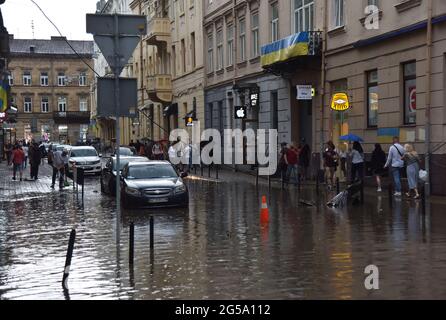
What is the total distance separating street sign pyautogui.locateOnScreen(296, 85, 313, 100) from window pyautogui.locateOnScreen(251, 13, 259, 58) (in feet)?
27.9

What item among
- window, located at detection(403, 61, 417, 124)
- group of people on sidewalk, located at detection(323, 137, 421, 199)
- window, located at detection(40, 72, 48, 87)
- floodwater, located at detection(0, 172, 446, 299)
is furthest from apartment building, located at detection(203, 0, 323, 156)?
window, located at detection(40, 72, 48, 87)

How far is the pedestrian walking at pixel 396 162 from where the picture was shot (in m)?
22.4

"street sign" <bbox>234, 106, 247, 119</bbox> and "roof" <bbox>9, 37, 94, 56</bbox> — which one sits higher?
"roof" <bbox>9, 37, 94, 56</bbox>

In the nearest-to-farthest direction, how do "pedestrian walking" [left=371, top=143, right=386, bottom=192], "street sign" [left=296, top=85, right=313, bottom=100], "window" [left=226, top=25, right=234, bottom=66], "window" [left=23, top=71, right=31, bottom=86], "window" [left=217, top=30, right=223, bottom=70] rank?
"pedestrian walking" [left=371, top=143, right=386, bottom=192] < "street sign" [left=296, top=85, right=313, bottom=100] < "window" [left=226, top=25, right=234, bottom=66] < "window" [left=217, top=30, right=223, bottom=70] < "window" [left=23, top=71, right=31, bottom=86]

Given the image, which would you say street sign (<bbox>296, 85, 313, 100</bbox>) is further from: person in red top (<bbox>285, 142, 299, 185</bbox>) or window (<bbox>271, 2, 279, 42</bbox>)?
window (<bbox>271, 2, 279, 42</bbox>)

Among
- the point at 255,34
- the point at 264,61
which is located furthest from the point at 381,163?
the point at 255,34

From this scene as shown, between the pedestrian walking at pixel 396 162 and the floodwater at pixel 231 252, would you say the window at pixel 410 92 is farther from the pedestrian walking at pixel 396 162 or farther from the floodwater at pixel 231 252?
the floodwater at pixel 231 252

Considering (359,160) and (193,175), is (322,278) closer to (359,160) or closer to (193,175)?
(359,160)

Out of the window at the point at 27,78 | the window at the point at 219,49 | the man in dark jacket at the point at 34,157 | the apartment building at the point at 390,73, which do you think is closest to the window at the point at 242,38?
the window at the point at 219,49

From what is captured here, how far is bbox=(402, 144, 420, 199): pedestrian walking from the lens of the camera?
21.4 m

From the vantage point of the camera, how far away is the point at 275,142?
115ft

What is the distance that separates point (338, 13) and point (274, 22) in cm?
694

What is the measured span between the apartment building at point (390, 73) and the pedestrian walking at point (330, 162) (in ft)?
3.82
